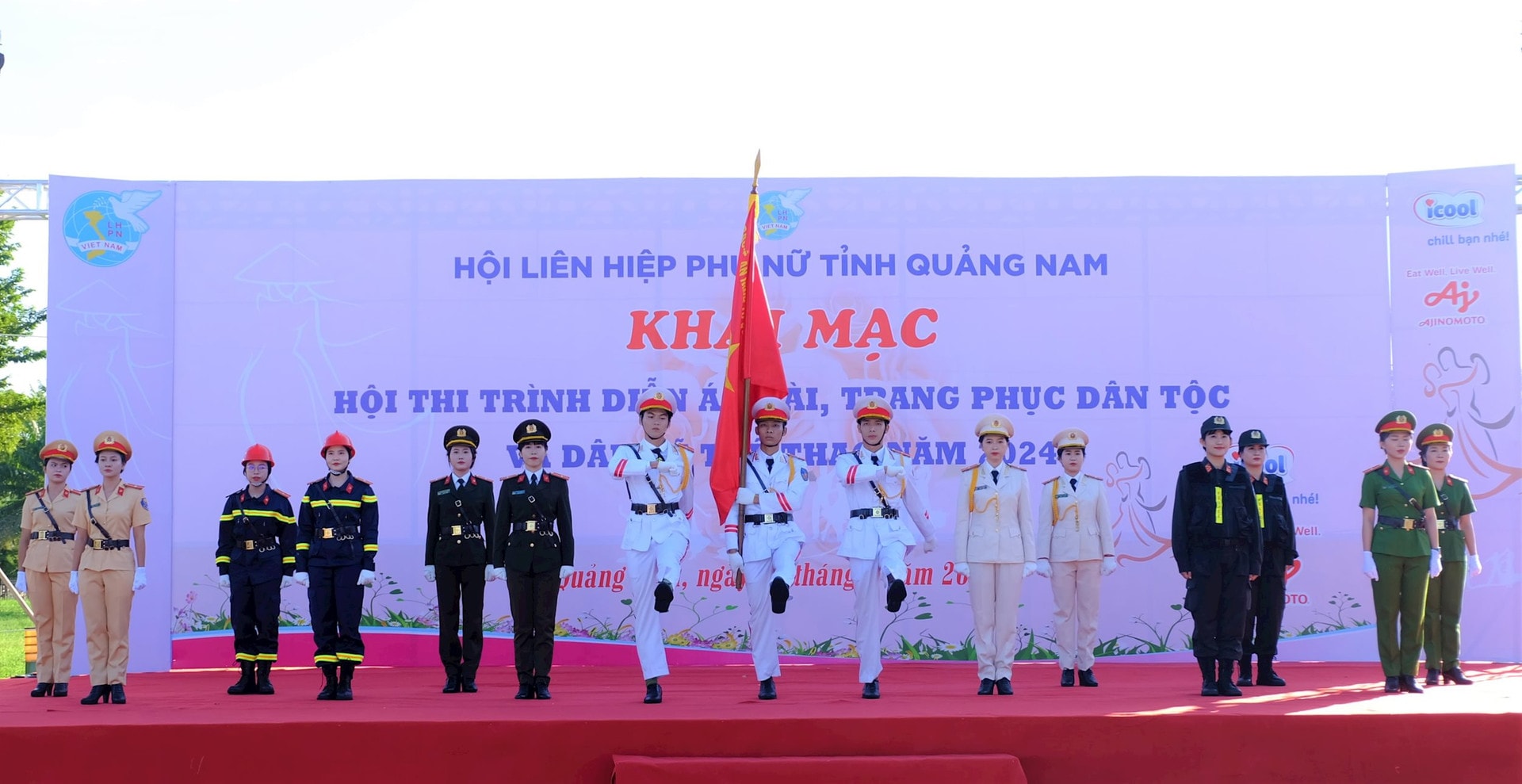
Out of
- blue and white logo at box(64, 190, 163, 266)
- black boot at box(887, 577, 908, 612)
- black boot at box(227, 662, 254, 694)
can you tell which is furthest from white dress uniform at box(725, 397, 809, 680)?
blue and white logo at box(64, 190, 163, 266)

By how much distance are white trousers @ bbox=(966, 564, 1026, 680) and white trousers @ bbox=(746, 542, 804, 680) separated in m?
1.01

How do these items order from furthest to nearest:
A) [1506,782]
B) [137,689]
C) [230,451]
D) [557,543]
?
[230,451] < [137,689] < [557,543] < [1506,782]

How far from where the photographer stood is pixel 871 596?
6.11 m

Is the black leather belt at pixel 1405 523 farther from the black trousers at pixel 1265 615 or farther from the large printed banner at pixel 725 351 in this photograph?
the large printed banner at pixel 725 351

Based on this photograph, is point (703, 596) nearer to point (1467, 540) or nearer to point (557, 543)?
point (557, 543)

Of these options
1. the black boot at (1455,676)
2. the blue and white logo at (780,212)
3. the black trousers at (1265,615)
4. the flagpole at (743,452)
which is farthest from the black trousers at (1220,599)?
the blue and white logo at (780,212)

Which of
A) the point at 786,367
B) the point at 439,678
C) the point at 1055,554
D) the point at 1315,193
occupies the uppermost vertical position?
the point at 1315,193

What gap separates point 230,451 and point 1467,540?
730 centimetres

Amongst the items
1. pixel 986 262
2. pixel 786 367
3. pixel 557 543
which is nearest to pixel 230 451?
pixel 557 543

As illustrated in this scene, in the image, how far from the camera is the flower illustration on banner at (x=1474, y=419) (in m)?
7.91

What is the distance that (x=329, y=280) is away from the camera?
8031 mm

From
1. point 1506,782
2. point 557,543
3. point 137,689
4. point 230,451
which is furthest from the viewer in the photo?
point 230,451

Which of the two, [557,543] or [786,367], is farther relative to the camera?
[786,367]

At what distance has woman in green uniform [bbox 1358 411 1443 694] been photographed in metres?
6.26
